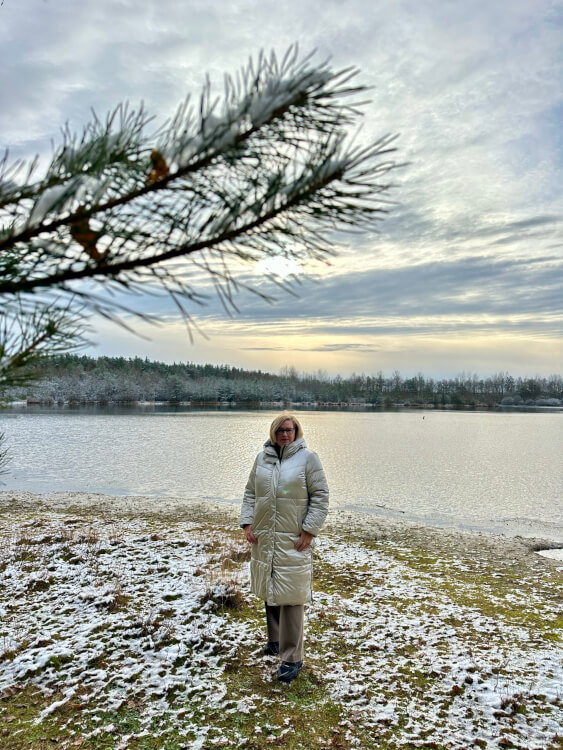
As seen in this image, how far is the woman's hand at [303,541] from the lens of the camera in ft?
12.9

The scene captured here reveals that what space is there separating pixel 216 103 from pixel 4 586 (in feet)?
21.2

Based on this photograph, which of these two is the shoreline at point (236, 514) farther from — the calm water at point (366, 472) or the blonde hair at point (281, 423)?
the blonde hair at point (281, 423)

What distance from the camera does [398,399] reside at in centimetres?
12612

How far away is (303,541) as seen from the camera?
3.92 meters

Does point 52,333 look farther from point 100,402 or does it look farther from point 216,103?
point 100,402

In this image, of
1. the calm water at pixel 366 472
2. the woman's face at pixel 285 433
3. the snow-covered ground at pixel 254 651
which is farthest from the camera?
the calm water at pixel 366 472

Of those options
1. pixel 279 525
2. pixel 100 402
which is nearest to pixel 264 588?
pixel 279 525

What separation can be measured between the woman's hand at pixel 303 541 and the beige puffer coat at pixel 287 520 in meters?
0.04

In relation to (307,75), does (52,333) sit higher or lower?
lower

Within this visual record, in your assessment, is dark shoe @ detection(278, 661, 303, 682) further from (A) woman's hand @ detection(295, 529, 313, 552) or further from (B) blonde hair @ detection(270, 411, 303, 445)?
(B) blonde hair @ detection(270, 411, 303, 445)

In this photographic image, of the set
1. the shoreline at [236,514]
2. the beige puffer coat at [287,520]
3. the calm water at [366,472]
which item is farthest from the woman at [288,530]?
the calm water at [366,472]

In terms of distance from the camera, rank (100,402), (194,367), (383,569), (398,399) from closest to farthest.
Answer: (383,569)
(100,402)
(398,399)
(194,367)

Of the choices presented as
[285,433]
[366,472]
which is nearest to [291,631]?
[285,433]

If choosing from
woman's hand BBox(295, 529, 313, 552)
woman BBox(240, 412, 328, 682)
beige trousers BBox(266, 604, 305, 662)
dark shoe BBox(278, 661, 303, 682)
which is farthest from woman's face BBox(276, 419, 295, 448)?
dark shoe BBox(278, 661, 303, 682)
